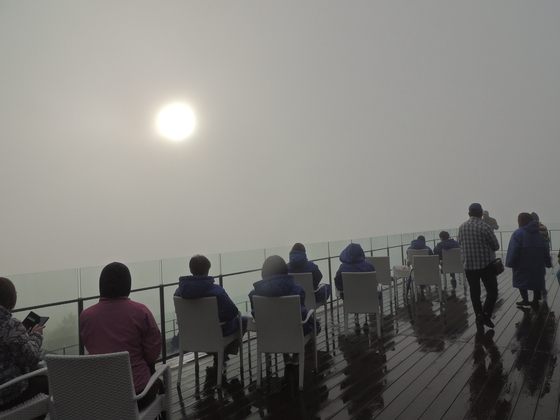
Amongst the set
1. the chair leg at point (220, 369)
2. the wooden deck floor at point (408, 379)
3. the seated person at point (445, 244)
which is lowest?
the wooden deck floor at point (408, 379)

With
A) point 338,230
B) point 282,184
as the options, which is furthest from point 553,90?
point 282,184

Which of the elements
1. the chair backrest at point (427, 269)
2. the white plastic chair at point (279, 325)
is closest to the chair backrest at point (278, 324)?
the white plastic chair at point (279, 325)

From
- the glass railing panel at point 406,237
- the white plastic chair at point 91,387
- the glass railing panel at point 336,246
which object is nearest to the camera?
the white plastic chair at point 91,387

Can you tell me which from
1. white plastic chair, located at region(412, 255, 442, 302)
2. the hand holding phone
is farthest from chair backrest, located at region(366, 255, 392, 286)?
the hand holding phone

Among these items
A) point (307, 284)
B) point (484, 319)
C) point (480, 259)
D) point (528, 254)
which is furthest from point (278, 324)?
Result: point (528, 254)

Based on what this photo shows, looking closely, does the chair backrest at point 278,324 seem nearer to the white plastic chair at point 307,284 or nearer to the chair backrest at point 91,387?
the white plastic chair at point 307,284

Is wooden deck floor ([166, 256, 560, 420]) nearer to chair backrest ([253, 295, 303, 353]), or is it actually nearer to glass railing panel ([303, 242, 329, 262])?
chair backrest ([253, 295, 303, 353])

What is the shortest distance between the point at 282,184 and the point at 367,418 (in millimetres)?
18931

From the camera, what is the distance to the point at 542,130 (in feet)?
56.1

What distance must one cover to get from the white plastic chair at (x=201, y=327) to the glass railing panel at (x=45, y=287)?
101 cm

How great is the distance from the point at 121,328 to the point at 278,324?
1.48m

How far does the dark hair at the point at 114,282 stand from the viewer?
2092mm

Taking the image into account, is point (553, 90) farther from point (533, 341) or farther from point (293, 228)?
point (533, 341)

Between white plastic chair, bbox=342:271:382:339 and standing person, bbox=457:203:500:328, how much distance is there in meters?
1.30
